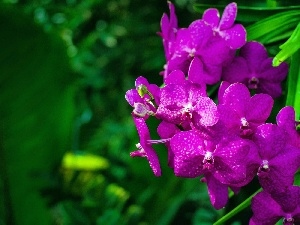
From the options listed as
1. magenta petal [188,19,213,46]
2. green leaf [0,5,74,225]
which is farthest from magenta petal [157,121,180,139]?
green leaf [0,5,74,225]

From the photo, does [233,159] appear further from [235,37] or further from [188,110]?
[235,37]

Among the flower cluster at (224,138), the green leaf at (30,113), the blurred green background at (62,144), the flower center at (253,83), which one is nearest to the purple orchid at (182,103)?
the flower cluster at (224,138)

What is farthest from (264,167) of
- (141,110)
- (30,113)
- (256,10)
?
(30,113)

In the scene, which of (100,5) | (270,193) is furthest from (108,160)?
(270,193)

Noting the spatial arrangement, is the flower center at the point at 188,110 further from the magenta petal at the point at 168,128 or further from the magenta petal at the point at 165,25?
the magenta petal at the point at 165,25

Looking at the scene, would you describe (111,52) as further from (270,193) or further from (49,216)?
(270,193)

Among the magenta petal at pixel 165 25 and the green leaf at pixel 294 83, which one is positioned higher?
the magenta petal at pixel 165 25

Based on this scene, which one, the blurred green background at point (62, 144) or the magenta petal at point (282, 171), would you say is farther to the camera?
the blurred green background at point (62, 144)
